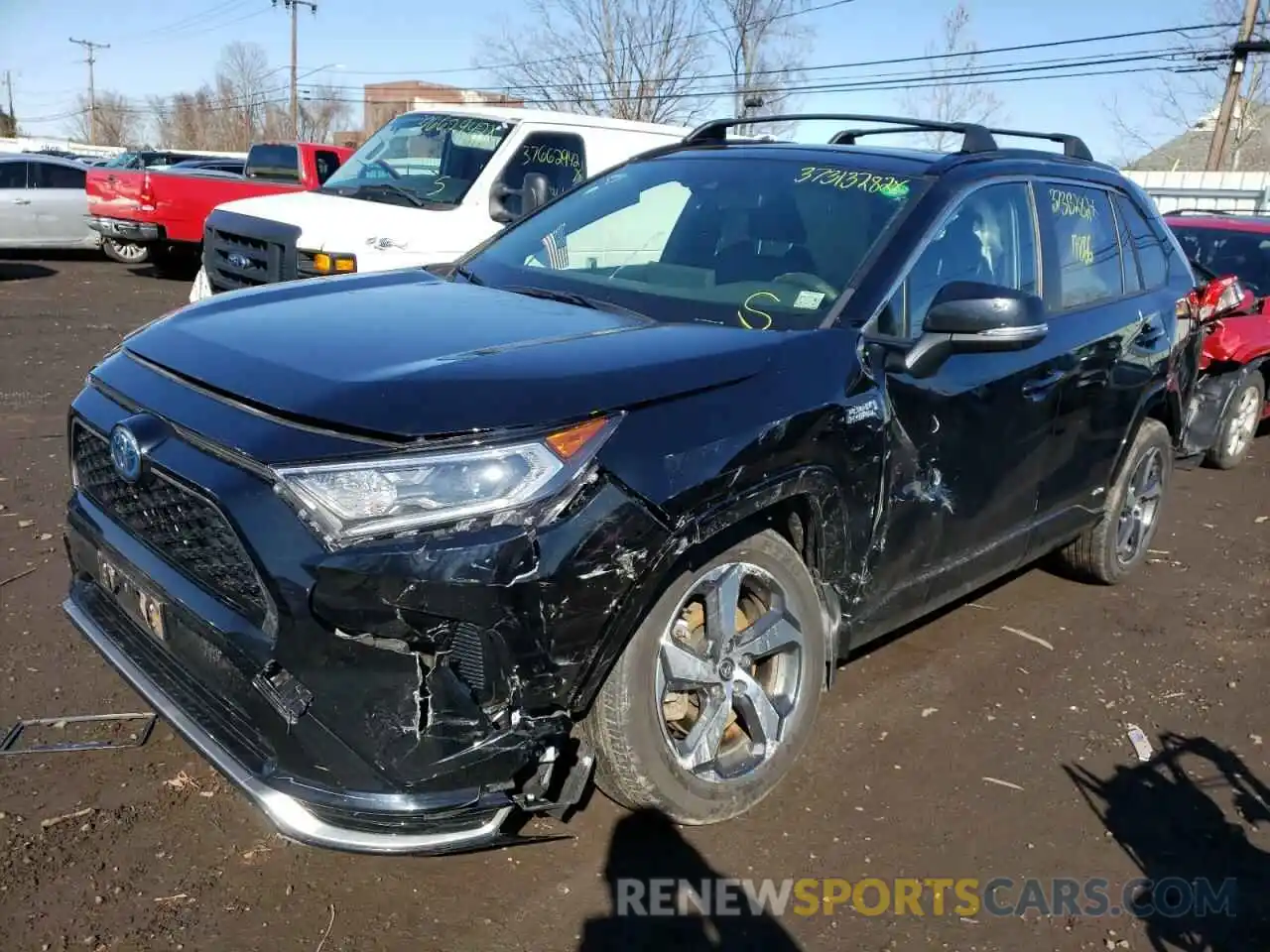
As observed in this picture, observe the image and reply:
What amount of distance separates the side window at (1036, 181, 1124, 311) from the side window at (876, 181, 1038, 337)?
177mm

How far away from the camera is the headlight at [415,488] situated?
225 centimetres

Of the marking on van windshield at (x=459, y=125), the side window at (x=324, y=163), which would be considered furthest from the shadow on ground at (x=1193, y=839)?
the side window at (x=324, y=163)

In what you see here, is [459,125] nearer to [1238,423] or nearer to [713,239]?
[713,239]

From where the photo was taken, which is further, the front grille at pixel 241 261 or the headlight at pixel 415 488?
the front grille at pixel 241 261

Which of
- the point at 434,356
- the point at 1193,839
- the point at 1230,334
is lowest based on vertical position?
the point at 1193,839

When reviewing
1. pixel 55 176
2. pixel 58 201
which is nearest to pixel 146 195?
pixel 58 201

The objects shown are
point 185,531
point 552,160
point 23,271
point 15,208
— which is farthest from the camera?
point 23,271

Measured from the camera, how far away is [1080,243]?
429cm

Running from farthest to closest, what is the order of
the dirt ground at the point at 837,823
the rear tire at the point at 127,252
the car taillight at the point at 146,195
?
the rear tire at the point at 127,252
the car taillight at the point at 146,195
the dirt ground at the point at 837,823

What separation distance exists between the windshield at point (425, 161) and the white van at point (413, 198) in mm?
11

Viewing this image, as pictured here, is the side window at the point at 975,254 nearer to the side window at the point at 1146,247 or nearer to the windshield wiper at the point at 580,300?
the windshield wiper at the point at 580,300

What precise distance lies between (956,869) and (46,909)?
2348mm

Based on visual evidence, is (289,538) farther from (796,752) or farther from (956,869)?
(956,869)

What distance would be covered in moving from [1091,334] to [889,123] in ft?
3.80
